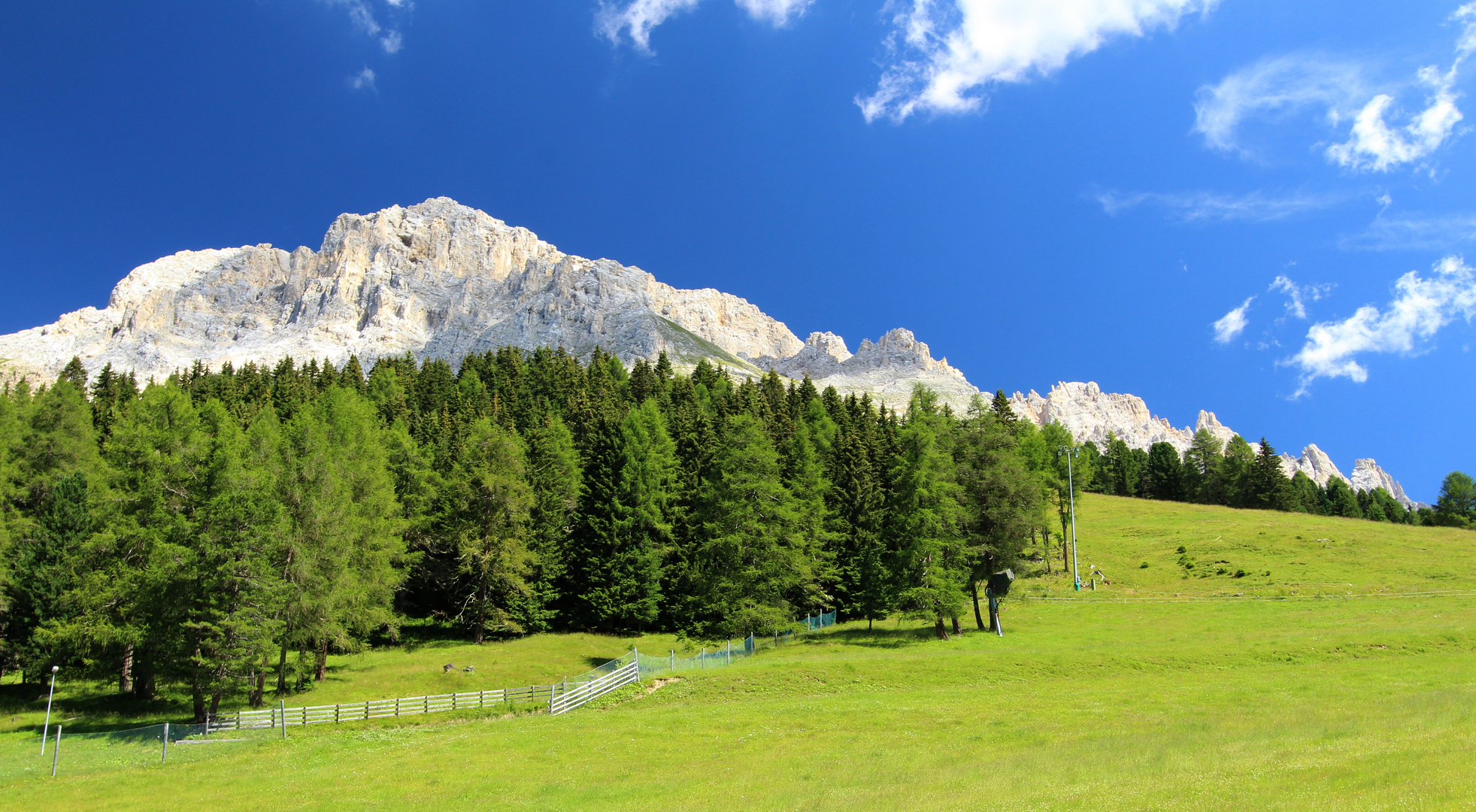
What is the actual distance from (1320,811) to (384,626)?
54.6 meters

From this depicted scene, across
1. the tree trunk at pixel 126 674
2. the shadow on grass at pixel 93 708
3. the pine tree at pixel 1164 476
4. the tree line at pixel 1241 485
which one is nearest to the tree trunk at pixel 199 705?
the shadow on grass at pixel 93 708

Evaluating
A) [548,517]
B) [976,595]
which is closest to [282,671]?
[548,517]

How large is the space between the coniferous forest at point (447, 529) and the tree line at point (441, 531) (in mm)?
169

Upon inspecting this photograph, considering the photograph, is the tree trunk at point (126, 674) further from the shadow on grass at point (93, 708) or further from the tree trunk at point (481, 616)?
the tree trunk at point (481, 616)

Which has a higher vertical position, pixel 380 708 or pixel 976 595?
pixel 976 595

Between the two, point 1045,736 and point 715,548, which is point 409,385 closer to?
point 715,548

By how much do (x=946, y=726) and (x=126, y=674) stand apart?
43878mm

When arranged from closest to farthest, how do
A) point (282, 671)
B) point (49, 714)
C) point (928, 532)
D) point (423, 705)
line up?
point (49, 714) < point (423, 705) < point (282, 671) < point (928, 532)

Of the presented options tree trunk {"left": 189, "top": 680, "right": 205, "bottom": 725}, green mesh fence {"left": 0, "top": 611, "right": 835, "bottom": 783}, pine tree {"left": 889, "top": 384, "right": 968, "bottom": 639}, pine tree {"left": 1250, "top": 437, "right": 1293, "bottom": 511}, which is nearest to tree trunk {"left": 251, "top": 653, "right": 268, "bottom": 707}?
tree trunk {"left": 189, "top": 680, "right": 205, "bottom": 725}

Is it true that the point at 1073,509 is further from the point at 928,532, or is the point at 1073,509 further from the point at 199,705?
the point at 199,705

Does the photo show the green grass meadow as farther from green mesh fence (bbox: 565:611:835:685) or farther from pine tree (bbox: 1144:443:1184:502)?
pine tree (bbox: 1144:443:1184:502)

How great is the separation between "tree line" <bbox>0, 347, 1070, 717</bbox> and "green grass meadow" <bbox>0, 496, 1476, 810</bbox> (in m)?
3.53

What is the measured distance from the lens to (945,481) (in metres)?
49.2

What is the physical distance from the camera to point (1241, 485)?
374ft
